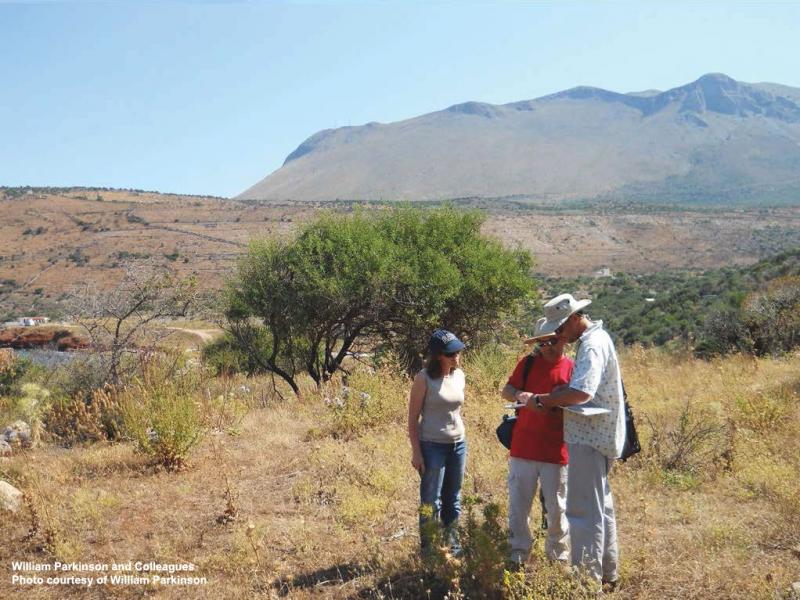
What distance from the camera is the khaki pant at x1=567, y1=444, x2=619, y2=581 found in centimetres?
397

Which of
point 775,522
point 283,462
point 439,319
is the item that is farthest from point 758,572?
point 439,319

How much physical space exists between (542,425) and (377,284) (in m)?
8.83

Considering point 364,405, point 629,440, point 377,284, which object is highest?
point 377,284

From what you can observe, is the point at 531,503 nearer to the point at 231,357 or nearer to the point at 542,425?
the point at 542,425

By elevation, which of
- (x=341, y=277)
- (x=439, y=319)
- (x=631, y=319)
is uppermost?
(x=341, y=277)

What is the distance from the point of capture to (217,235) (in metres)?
65.5

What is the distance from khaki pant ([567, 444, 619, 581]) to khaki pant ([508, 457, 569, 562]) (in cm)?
24

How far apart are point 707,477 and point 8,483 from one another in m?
6.90

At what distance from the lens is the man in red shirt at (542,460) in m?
4.27

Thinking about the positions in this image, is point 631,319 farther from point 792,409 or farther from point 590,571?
point 590,571

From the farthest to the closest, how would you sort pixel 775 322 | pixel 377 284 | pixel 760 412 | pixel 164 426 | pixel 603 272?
pixel 603 272 → pixel 775 322 → pixel 377 284 → pixel 760 412 → pixel 164 426

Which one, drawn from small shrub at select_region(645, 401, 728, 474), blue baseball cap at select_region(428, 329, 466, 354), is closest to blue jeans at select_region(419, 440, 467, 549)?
blue baseball cap at select_region(428, 329, 466, 354)

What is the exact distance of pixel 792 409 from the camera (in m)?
7.37

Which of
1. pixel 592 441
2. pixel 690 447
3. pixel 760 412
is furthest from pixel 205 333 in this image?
pixel 592 441
